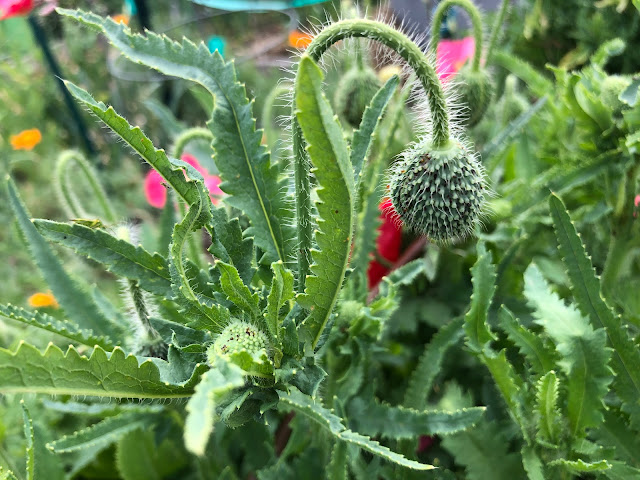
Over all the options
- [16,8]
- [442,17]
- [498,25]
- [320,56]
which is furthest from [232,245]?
[16,8]

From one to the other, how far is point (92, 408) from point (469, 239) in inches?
38.9

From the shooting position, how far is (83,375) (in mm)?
696

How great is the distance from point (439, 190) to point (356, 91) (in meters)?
0.63

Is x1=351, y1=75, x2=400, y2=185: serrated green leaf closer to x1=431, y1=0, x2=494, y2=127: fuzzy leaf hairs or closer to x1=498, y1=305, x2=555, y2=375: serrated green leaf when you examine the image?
x1=498, y1=305, x2=555, y2=375: serrated green leaf

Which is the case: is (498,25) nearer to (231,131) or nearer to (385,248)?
(385,248)

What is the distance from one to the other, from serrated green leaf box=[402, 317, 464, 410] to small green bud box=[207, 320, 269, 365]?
0.47 metres

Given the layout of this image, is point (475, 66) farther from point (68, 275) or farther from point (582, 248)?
point (68, 275)

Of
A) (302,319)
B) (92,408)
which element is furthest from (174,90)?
(302,319)

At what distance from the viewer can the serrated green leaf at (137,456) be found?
1.30 metres

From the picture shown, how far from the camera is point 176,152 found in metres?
1.25

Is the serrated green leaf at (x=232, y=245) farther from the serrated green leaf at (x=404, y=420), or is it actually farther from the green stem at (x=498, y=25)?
the green stem at (x=498, y=25)

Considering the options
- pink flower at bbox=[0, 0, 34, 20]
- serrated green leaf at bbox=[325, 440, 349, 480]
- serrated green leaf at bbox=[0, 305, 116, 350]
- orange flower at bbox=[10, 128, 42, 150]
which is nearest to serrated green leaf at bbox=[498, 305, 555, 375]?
serrated green leaf at bbox=[325, 440, 349, 480]

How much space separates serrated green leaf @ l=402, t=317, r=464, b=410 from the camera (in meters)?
1.16

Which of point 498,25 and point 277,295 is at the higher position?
point 498,25
